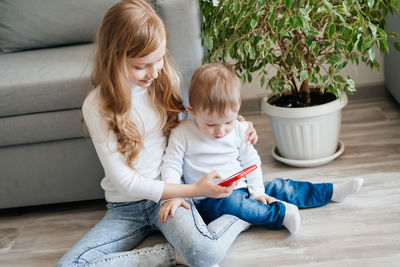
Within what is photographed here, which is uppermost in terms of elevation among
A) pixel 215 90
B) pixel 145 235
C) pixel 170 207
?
pixel 215 90

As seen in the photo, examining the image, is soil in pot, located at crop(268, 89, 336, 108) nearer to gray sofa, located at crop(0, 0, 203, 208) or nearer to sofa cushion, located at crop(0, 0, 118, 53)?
gray sofa, located at crop(0, 0, 203, 208)

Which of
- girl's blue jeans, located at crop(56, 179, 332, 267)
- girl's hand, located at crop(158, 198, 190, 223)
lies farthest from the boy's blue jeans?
girl's hand, located at crop(158, 198, 190, 223)

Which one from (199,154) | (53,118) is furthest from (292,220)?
(53,118)

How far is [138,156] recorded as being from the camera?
53.9 inches

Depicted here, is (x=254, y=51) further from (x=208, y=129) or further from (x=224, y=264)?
(x=224, y=264)

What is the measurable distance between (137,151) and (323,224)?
582 millimetres

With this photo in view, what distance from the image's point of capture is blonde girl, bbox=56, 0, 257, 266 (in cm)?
121

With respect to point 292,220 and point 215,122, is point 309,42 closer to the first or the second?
point 215,122

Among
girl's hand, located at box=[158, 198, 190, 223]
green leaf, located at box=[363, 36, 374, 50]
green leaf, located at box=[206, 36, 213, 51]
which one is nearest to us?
girl's hand, located at box=[158, 198, 190, 223]

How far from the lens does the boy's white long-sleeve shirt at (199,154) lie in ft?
4.53

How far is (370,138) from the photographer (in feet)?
6.12

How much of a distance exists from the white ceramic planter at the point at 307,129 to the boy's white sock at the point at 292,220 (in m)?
0.37

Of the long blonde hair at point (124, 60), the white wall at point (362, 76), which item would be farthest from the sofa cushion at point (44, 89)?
the white wall at point (362, 76)

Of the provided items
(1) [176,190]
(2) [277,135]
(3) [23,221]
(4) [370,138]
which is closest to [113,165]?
(1) [176,190]
